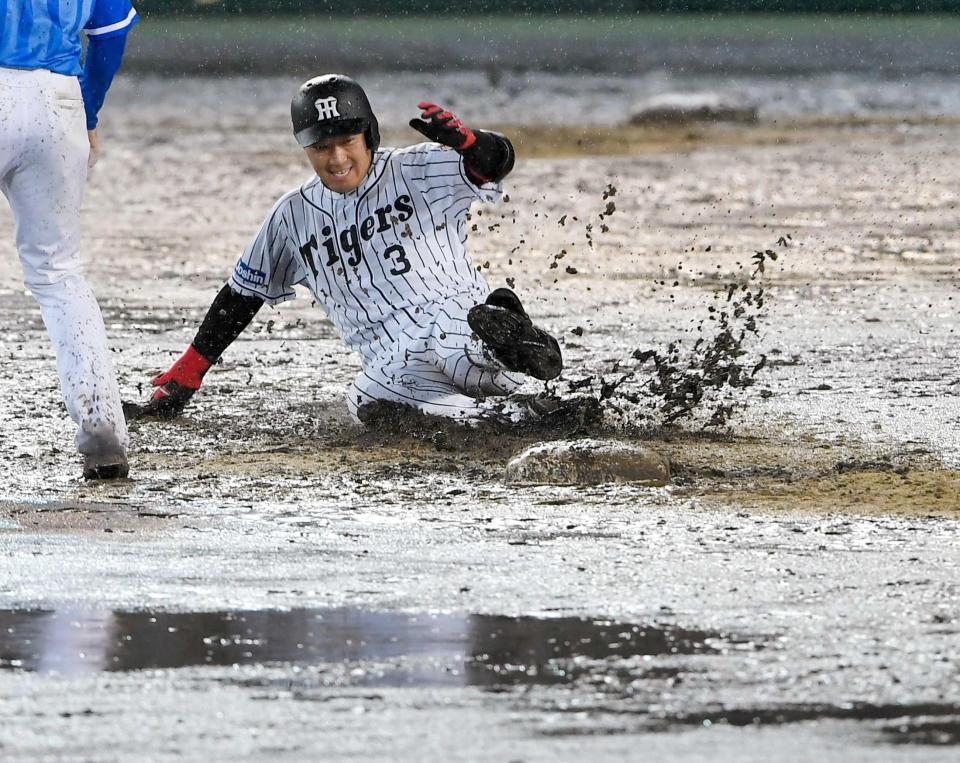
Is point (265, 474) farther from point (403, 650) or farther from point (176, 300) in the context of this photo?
point (176, 300)

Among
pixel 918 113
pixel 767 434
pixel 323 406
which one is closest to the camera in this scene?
pixel 767 434

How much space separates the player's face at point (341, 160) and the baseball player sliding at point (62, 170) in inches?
34.6

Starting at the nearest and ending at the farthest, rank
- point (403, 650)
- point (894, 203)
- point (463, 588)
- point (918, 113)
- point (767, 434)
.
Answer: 1. point (403, 650)
2. point (463, 588)
3. point (767, 434)
4. point (894, 203)
5. point (918, 113)

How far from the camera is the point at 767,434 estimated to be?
7195mm

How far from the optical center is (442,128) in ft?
22.4

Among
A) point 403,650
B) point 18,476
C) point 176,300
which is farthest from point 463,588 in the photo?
point 176,300

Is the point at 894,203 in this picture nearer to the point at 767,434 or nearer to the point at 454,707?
the point at 767,434

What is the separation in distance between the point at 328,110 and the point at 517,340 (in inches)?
40.8

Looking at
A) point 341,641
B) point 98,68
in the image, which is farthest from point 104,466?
point 341,641

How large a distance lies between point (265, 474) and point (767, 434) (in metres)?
1.78

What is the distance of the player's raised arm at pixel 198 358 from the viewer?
24.9 feet

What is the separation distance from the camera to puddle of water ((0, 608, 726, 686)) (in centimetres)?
428

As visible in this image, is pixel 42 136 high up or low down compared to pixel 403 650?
up

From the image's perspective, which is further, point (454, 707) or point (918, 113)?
point (918, 113)
